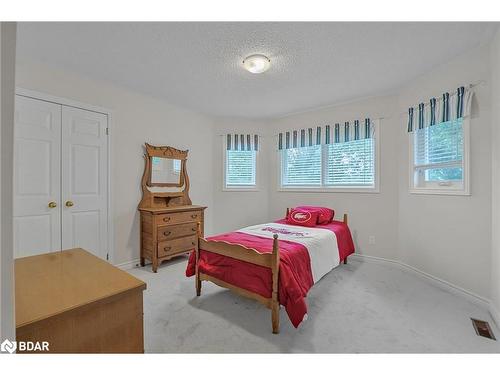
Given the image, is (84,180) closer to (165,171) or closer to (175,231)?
(165,171)

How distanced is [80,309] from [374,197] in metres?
3.62

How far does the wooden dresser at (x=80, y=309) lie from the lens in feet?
2.53

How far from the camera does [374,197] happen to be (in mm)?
3438

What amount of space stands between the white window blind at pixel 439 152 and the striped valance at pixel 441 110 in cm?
10

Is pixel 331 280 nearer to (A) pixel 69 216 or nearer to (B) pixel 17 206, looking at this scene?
(A) pixel 69 216

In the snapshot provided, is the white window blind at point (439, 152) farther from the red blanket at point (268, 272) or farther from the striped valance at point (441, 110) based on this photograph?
the red blanket at point (268, 272)

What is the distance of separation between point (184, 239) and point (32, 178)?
6.07 ft

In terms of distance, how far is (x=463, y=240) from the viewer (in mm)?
2385

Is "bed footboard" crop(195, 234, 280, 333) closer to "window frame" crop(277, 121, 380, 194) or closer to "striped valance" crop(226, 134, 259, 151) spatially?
"window frame" crop(277, 121, 380, 194)

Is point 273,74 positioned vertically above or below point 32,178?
above

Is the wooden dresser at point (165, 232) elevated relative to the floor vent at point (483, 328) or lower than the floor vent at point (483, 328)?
elevated

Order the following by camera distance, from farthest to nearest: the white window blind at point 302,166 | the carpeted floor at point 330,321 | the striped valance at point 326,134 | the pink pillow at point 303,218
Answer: the white window blind at point 302,166
the striped valance at point 326,134
the pink pillow at point 303,218
the carpeted floor at point 330,321

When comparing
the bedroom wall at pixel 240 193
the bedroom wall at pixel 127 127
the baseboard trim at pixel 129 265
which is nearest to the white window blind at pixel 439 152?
the bedroom wall at pixel 240 193

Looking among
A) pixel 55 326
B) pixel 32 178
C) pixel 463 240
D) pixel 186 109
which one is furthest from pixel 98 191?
pixel 463 240
